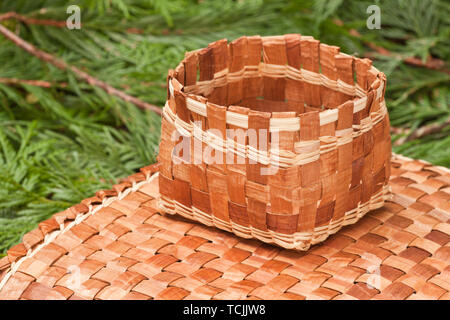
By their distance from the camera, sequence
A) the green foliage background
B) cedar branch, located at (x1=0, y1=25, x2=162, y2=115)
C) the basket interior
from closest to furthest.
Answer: the basket interior, the green foliage background, cedar branch, located at (x1=0, y1=25, x2=162, y2=115)

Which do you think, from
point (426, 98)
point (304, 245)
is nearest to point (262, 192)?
point (304, 245)

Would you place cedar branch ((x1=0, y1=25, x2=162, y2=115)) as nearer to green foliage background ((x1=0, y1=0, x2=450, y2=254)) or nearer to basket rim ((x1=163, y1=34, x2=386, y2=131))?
green foliage background ((x1=0, y1=0, x2=450, y2=254))

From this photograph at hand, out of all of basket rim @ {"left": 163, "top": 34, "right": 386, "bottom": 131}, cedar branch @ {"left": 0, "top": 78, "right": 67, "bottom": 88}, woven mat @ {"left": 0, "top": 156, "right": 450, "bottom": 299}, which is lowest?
woven mat @ {"left": 0, "top": 156, "right": 450, "bottom": 299}

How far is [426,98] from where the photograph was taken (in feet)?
4.61

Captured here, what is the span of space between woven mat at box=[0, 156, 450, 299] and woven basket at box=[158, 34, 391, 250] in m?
0.03

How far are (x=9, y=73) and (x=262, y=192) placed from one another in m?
0.84

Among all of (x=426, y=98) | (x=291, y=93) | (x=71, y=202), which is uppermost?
(x=291, y=93)

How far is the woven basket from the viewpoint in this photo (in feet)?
2.34

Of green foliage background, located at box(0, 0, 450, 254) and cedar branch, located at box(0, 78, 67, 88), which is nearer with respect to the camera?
green foliage background, located at box(0, 0, 450, 254)

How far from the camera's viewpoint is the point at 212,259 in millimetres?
768

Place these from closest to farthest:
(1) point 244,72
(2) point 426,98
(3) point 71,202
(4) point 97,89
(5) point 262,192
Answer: (5) point 262,192 < (1) point 244,72 < (3) point 71,202 < (4) point 97,89 < (2) point 426,98

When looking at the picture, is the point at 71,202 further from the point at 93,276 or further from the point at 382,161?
the point at 382,161

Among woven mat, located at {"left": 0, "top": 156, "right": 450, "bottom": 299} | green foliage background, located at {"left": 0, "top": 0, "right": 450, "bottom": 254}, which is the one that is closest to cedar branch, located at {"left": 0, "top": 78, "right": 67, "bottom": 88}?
green foliage background, located at {"left": 0, "top": 0, "right": 450, "bottom": 254}

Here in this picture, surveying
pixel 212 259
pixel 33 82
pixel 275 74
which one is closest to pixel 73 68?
pixel 33 82
